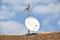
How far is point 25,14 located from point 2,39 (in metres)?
0.98

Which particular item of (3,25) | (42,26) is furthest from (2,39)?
(42,26)

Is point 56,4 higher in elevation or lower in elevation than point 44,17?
higher

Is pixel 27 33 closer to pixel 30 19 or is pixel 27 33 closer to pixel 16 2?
pixel 30 19

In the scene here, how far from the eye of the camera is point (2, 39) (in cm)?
514

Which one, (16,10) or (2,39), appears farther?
(16,10)

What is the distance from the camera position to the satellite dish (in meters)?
5.12

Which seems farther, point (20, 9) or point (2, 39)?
point (20, 9)

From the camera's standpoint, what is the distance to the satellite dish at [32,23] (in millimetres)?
5117

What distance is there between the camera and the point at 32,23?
5.19 m

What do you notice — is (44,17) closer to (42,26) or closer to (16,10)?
(42,26)

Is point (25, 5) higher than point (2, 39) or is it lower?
higher

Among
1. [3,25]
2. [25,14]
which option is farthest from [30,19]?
[3,25]

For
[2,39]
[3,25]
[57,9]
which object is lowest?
[2,39]

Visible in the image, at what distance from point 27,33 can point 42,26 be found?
0.47 m
